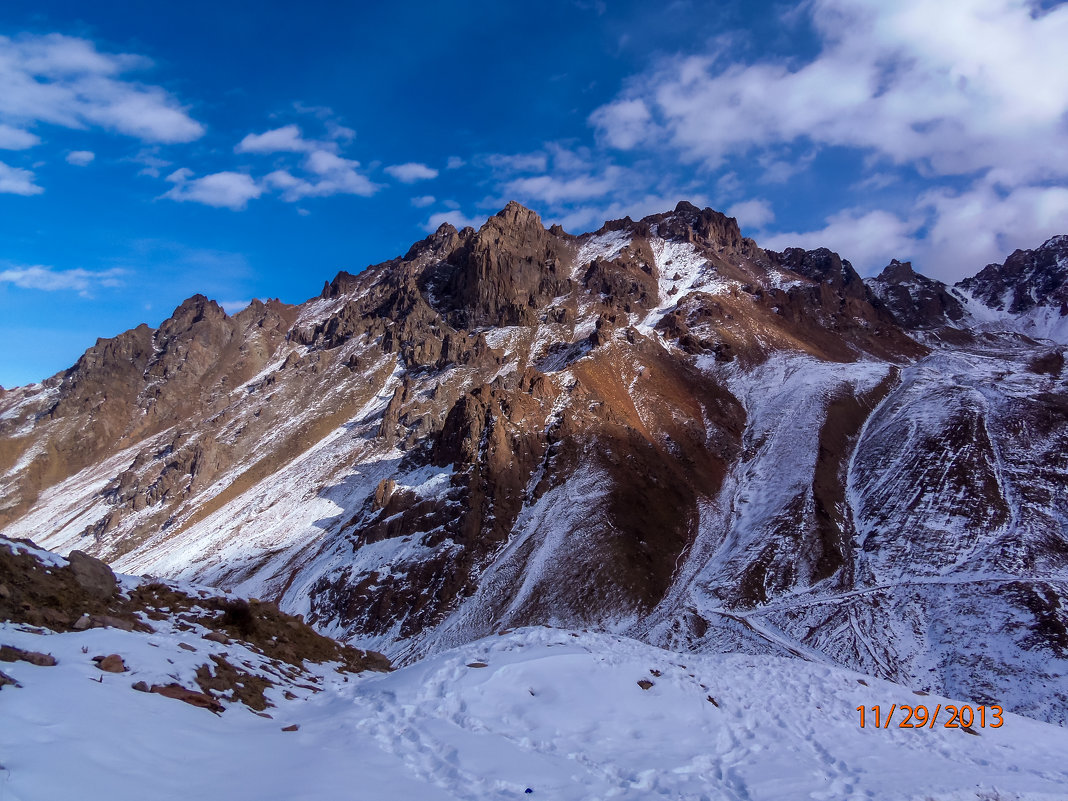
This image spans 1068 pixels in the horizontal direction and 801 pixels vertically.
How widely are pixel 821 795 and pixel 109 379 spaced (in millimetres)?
209253

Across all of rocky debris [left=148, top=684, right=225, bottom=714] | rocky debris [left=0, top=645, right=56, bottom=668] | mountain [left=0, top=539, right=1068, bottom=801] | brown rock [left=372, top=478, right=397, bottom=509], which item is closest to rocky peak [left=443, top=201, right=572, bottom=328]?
brown rock [left=372, top=478, right=397, bottom=509]

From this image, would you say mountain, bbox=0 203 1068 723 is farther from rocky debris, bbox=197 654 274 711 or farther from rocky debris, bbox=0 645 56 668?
rocky debris, bbox=0 645 56 668

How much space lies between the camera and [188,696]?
1177cm

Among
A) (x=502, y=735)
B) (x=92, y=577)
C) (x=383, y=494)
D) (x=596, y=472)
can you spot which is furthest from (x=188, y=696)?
(x=383, y=494)

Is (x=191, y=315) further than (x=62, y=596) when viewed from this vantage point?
Yes

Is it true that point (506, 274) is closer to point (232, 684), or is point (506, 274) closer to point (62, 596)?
point (62, 596)

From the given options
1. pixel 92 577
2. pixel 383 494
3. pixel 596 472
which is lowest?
pixel 92 577

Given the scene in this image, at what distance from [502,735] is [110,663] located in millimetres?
8546

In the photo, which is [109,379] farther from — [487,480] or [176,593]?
[176,593]

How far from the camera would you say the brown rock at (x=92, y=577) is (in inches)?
647
